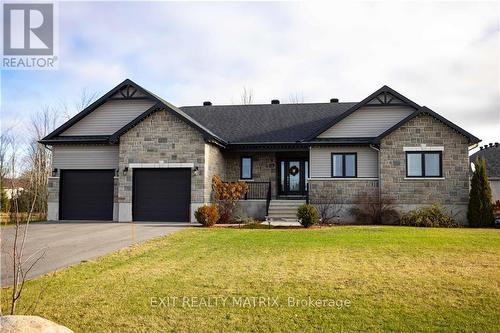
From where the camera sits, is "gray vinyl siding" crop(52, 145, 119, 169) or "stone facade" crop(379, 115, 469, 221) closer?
"stone facade" crop(379, 115, 469, 221)

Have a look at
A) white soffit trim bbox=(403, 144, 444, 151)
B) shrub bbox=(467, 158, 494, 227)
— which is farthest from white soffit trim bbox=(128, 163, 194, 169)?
shrub bbox=(467, 158, 494, 227)

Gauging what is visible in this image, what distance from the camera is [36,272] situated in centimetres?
920

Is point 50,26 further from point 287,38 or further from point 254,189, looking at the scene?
point 254,189

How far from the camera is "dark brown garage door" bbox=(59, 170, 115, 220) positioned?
22.6 metres

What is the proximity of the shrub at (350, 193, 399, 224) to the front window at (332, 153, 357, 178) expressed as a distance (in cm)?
150

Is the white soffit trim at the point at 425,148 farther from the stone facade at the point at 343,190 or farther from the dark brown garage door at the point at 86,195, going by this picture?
the dark brown garage door at the point at 86,195

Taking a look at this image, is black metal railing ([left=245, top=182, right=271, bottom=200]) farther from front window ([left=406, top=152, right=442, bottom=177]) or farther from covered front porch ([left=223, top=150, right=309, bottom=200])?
front window ([left=406, top=152, right=442, bottom=177])

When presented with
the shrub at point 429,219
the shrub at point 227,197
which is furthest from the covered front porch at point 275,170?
the shrub at point 429,219

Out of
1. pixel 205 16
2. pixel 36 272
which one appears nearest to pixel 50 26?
pixel 205 16

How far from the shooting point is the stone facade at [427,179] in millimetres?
20625

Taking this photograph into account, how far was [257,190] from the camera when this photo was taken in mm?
23359

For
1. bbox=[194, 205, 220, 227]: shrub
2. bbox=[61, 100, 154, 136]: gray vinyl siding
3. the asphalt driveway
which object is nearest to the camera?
the asphalt driveway

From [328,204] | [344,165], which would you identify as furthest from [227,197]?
[344,165]

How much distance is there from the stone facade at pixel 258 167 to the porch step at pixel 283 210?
74.6 inches
